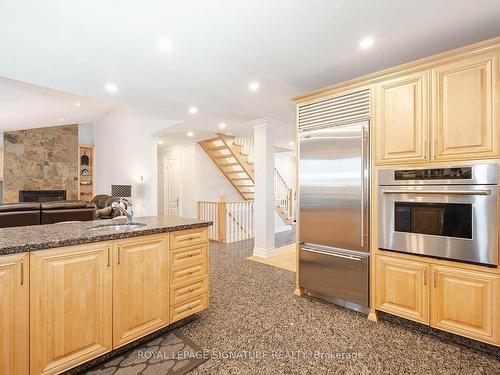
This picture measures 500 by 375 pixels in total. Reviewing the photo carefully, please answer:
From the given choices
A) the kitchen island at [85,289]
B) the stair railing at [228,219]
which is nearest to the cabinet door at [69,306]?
the kitchen island at [85,289]

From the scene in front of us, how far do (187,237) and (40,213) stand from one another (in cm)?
367

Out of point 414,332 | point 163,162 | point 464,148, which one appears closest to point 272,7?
point 464,148

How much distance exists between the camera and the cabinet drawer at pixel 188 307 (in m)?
2.17

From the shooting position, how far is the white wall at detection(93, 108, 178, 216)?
577 centimetres

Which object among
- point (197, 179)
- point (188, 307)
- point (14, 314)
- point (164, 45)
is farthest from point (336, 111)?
point (197, 179)

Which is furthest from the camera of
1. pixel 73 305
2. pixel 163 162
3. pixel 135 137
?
pixel 163 162

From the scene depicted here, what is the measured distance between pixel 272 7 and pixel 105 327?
2.58 meters

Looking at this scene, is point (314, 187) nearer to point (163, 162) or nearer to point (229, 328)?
point (229, 328)

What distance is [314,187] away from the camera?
2742mm

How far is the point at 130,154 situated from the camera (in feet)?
21.2

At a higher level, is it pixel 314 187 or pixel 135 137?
pixel 135 137

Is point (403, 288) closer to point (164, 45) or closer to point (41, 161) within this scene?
point (164, 45)

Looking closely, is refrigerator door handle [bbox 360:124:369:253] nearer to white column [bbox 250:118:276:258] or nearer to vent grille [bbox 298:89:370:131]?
vent grille [bbox 298:89:370:131]

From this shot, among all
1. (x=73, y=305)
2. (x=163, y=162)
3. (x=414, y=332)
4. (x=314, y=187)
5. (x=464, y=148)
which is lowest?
(x=414, y=332)
